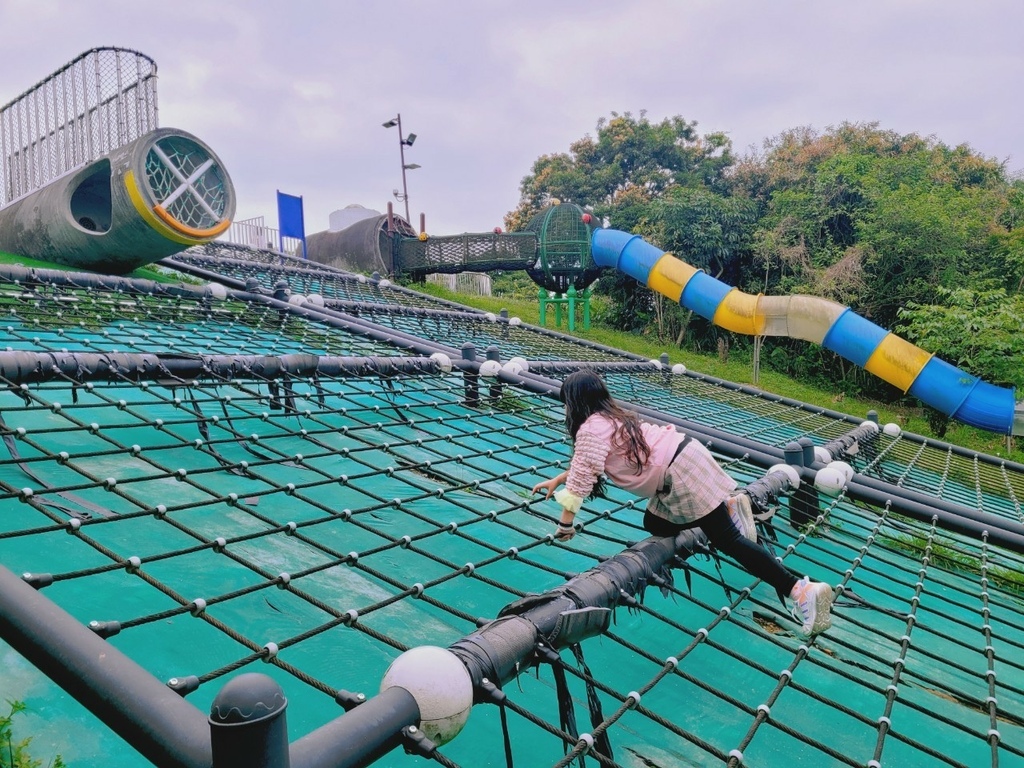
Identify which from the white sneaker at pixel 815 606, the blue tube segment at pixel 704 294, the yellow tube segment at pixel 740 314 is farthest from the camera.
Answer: the blue tube segment at pixel 704 294

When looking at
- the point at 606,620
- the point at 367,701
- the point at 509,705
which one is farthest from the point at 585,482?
the point at 367,701

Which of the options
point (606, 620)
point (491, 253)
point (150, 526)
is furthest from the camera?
point (491, 253)

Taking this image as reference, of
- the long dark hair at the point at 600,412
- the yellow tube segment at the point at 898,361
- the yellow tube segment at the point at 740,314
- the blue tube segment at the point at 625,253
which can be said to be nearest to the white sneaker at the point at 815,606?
the long dark hair at the point at 600,412

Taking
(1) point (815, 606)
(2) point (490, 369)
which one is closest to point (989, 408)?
(2) point (490, 369)

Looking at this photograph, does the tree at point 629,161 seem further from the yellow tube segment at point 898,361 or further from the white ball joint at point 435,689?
the white ball joint at point 435,689

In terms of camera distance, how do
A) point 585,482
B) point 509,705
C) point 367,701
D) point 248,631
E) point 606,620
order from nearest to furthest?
point 367,701, point 509,705, point 606,620, point 248,631, point 585,482

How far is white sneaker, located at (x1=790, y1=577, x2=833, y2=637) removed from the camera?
61.9 inches

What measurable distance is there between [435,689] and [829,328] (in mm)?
9493

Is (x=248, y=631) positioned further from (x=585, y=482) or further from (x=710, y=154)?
(x=710, y=154)

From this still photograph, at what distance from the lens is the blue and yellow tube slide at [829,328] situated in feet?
26.1

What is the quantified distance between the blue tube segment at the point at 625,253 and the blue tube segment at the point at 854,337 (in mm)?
2819

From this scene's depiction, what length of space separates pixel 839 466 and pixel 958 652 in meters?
0.73

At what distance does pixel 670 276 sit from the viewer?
10.6 meters

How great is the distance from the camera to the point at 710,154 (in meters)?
19.8
